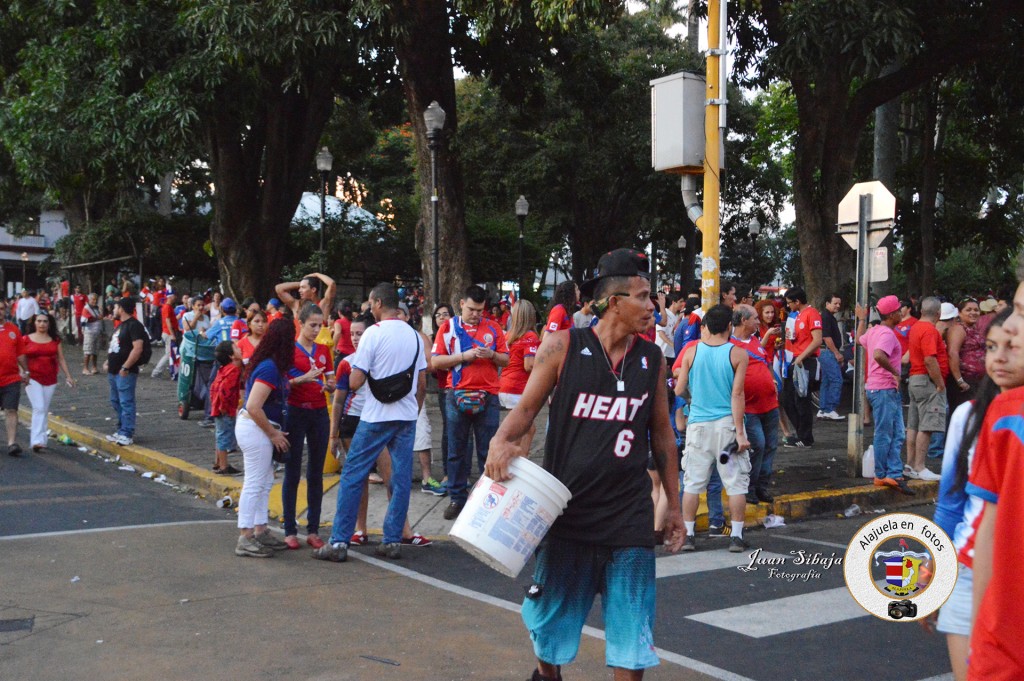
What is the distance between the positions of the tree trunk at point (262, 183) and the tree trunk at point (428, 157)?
15.6 ft

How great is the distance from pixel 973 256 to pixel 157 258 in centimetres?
3213

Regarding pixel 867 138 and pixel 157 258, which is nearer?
pixel 867 138

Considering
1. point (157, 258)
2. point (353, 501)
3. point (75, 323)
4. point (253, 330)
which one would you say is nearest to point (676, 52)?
point (157, 258)

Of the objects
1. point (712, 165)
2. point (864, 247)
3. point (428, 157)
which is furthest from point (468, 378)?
point (428, 157)

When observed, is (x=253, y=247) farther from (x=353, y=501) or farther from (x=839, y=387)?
(x=353, y=501)

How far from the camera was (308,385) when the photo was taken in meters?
7.81

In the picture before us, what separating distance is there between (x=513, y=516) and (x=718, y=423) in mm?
4299

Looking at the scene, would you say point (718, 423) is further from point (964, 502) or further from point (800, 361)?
point (800, 361)

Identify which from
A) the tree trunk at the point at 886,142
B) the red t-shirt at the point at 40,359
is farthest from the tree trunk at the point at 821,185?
the red t-shirt at the point at 40,359

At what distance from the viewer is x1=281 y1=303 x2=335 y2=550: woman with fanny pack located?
777 centimetres

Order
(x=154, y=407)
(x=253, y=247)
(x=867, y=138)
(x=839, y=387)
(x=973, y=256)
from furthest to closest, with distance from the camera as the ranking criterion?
(x=973, y=256) < (x=867, y=138) < (x=253, y=247) < (x=154, y=407) < (x=839, y=387)

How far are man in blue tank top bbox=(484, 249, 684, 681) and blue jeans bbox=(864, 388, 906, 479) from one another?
6.64m

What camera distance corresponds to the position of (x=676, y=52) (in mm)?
30359

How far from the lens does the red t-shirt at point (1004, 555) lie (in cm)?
265
